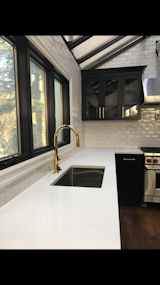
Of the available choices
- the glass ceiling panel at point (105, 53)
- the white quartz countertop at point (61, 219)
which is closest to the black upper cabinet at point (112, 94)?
the glass ceiling panel at point (105, 53)

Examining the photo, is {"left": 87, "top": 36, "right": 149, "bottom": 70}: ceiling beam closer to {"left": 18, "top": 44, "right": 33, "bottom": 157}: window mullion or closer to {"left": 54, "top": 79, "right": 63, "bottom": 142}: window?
{"left": 54, "top": 79, "right": 63, "bottom": 142}: window

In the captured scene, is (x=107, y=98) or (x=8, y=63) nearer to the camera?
(x=8, y=63)

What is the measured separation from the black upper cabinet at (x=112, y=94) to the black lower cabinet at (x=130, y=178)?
810 mm

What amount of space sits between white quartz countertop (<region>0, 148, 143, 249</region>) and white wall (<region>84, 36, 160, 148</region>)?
268 cm

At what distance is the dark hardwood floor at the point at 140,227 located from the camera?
2.13 meters

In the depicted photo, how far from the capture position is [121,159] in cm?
324

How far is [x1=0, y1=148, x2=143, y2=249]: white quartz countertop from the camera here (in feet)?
2.16

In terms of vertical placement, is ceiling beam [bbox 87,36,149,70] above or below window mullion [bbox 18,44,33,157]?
above

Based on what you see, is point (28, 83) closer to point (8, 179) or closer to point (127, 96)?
point (8, 179)

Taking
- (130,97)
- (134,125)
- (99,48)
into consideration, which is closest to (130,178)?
(134,125)

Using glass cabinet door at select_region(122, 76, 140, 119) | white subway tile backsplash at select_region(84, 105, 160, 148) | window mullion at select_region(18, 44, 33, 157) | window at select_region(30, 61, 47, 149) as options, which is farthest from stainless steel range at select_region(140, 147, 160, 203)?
window mullion at select_region(18, 44, 33, 157)

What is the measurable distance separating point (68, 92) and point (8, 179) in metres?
1.94

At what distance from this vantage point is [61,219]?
83cm
